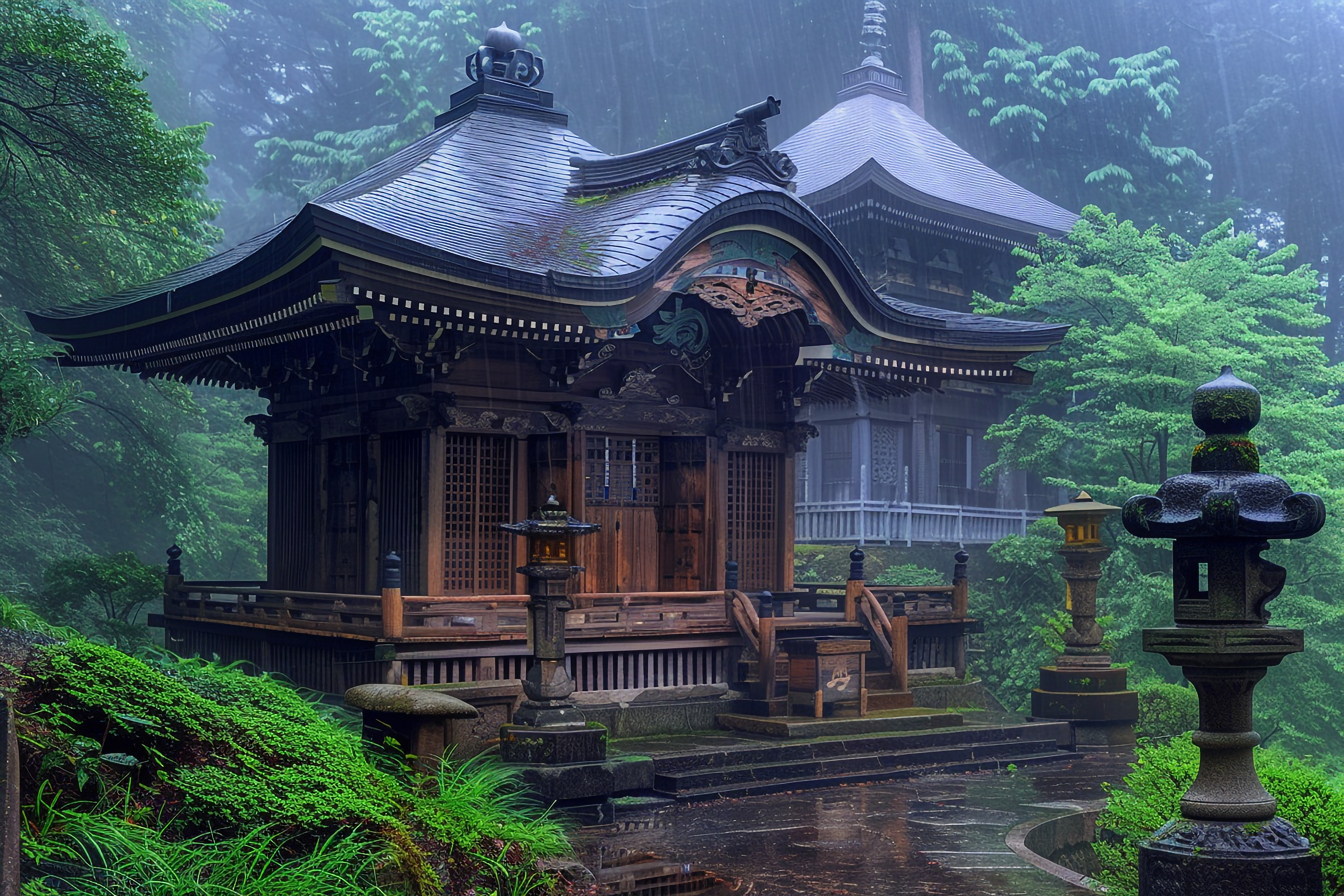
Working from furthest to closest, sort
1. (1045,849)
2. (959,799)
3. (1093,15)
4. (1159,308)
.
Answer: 1. (1093,15)
2. (1159,308)
3. (959,799)
4. (1045,849)

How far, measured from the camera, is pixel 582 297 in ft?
44.8

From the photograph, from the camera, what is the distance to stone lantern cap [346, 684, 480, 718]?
943 centimetres

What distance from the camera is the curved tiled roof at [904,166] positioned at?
93.5 feet

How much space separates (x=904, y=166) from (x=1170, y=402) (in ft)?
35.0

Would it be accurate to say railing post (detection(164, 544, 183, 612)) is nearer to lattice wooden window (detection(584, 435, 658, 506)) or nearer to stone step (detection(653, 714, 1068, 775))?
lattice wooden window (detection(584, 435, 658, 506))

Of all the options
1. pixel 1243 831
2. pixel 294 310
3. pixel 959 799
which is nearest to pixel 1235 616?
pixel 1243 831

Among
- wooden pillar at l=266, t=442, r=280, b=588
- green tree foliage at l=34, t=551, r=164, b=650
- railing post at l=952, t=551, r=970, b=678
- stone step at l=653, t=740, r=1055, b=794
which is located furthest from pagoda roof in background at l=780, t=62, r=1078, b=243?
green tree foliage at l=34, t=551, r=164, b=650

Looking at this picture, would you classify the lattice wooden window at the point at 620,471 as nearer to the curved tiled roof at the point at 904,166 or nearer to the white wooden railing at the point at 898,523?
the white wooden railing at the point at 898,523

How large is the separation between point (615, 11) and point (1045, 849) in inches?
1664

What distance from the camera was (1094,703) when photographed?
54.1 ft

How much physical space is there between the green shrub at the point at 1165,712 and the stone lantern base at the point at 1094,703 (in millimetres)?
489

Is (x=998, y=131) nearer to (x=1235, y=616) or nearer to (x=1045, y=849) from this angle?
(x=1045, y=849)

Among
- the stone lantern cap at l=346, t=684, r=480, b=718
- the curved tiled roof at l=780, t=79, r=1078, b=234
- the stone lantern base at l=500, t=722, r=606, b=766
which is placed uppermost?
the curved tiled roof at l=780, t=79, r=1078, b=234

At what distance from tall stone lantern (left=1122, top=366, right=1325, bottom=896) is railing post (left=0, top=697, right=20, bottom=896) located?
5128mm
